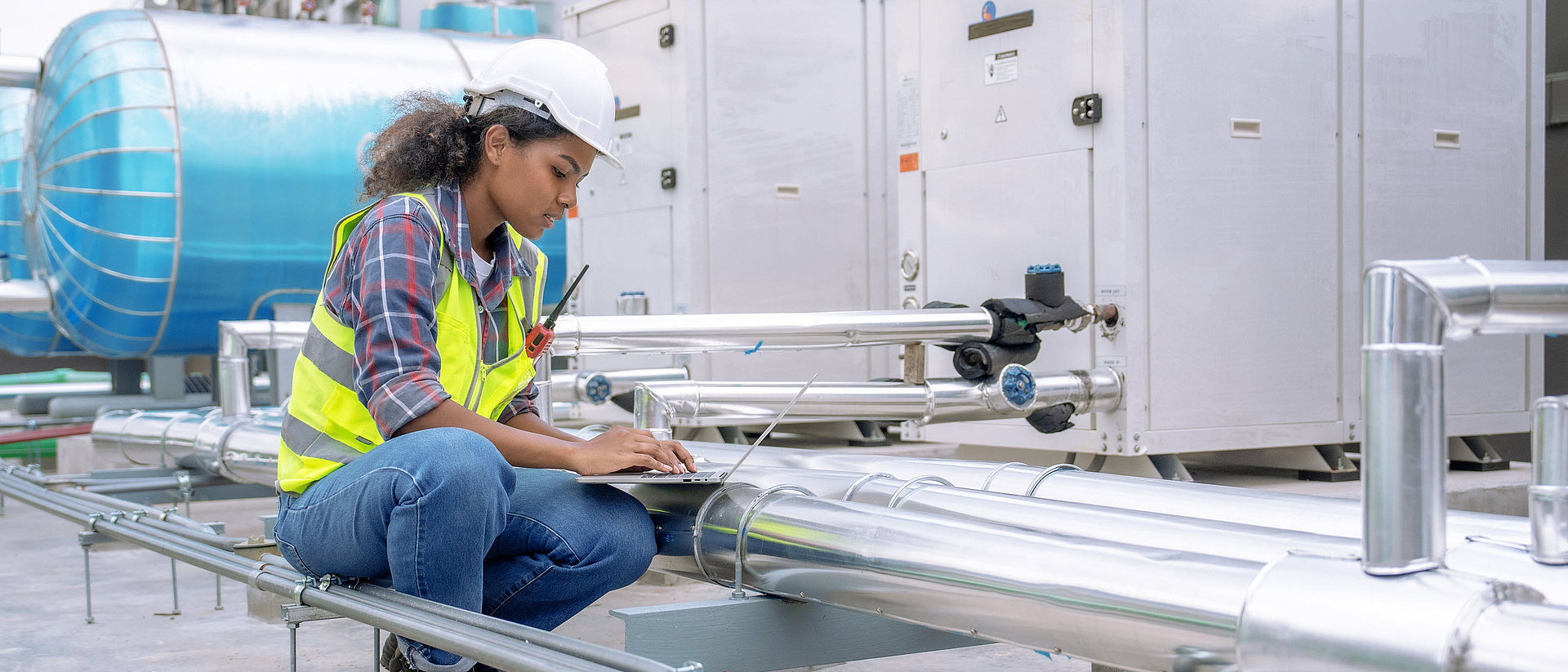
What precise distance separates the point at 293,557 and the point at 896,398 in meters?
1.76

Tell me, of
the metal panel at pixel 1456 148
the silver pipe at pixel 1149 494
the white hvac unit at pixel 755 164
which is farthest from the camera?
the white hvac unit at pixel 755 164

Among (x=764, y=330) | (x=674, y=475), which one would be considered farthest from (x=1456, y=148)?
(x=674, y=475)

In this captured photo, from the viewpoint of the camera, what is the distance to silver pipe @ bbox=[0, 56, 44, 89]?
245 inches

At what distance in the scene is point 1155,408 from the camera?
339 centimetres

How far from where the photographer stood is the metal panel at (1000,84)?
3.44 m

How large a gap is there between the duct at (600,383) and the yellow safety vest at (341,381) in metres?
2.35

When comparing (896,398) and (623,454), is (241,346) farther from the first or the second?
(623,454)

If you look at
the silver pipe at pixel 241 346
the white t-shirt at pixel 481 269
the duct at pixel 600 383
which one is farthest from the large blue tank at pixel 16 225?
the white t-shirt at pixel 481 269

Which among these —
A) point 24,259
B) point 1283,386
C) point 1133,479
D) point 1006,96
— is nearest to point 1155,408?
point 1283,386

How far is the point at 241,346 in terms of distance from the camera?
4.64 m

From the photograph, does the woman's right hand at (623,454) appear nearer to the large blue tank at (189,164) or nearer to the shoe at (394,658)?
the shoe at (394,658)

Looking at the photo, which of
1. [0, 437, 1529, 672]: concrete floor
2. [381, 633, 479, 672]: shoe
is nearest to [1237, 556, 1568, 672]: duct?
[381, 633, 479, 672]: shoe

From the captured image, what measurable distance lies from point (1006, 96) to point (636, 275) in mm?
1975

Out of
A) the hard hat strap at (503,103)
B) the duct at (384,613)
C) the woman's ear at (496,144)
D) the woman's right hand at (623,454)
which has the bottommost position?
the duct at (384,613)
